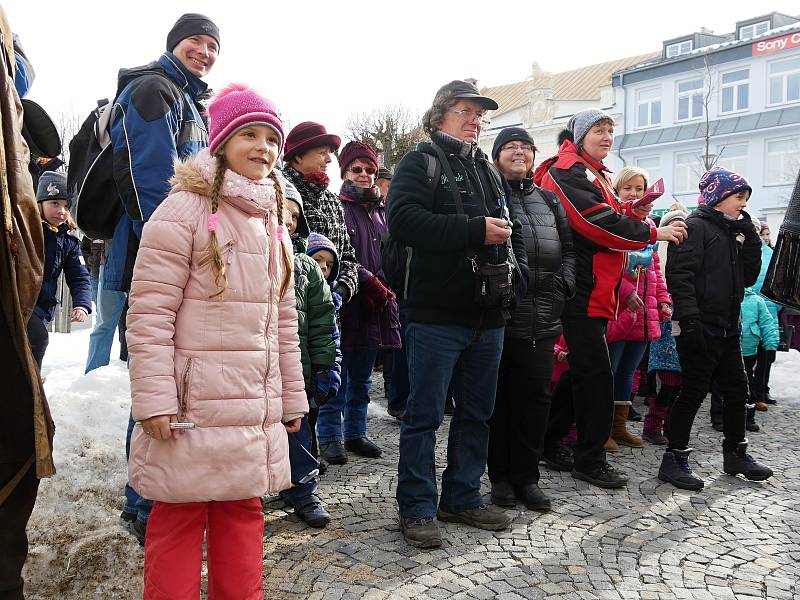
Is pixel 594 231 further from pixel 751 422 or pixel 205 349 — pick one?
pixel 751 422

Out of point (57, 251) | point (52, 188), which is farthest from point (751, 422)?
point (52, 188)

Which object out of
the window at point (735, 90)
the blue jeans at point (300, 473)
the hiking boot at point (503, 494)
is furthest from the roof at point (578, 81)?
the blue jeans at point (300, 473)

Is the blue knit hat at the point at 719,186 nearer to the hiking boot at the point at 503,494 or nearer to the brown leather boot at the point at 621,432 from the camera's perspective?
the brown leather boot at the point at 621,432

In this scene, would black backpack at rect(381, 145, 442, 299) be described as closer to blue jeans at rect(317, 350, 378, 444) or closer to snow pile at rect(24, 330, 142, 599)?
blue jeans at rect(317, 350, 378, 444)

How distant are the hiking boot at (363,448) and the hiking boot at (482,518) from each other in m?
1.44

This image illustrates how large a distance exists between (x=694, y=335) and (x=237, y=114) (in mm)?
3701

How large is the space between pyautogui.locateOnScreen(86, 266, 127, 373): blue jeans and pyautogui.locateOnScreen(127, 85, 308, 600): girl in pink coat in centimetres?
458

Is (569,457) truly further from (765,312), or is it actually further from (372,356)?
(765,312)

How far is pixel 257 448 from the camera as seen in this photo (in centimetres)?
270

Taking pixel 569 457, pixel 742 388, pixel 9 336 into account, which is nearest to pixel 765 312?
pixel 742 388

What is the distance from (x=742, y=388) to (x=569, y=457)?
134cm

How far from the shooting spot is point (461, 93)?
4102mm

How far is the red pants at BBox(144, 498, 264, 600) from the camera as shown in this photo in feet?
8.63

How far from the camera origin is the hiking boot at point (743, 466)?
511cm
